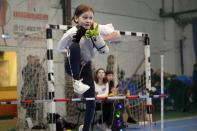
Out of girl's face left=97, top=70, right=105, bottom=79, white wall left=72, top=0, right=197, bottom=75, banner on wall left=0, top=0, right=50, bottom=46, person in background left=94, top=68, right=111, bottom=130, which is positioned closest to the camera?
girl's face left=97, top=70, right=105, bottom=79

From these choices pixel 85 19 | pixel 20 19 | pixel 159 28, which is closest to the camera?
pixel 85 19

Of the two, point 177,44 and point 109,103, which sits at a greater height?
point 177,44

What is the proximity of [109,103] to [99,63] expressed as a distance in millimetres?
3674

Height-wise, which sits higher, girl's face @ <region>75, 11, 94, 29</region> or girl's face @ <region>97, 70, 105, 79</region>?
girl's face @ <region>75, 11, 94, 29</region>

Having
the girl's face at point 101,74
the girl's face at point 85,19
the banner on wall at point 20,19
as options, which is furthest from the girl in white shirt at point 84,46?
the banner on wall at point 20,19

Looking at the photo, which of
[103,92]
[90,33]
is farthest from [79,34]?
[103,92]

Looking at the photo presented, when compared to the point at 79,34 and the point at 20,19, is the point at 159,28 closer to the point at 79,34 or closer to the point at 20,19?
the point at 20,19

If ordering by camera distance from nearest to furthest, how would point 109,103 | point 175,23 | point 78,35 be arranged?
point 78,35
point 109,103
point 175,23

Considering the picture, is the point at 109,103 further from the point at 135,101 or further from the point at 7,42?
the point at 7,42

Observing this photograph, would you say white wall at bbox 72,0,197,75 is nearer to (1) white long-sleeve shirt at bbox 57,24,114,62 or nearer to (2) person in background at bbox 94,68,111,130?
(2) person in background at bbox 94,68,111,130

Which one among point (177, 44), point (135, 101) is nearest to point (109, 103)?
point (135, 101)

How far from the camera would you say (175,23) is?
50.6 ft

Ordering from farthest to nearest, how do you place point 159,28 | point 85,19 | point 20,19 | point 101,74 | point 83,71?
point 159,28 < point 20,19 < point 101,74 < point 83,71 < point 85,19

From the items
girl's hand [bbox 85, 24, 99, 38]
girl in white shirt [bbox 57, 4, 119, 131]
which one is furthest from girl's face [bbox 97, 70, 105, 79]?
girl's hand [bbox 85, 24, 99, 38]
